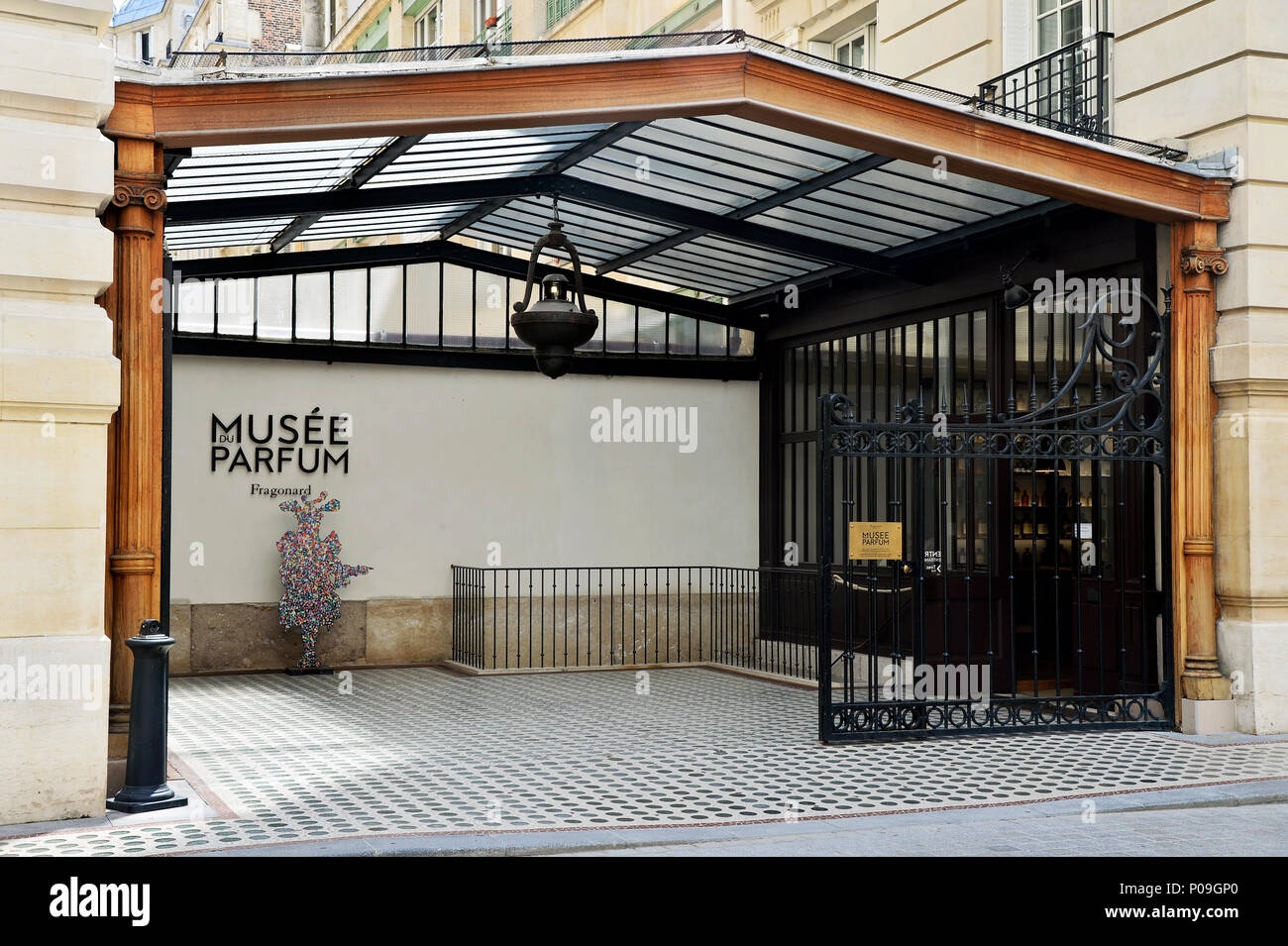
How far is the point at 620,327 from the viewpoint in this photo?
17672 mm

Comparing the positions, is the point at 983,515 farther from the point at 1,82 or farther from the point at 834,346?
the point at 1,82

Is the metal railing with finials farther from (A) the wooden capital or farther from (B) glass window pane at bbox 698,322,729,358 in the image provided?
(B) glass window pane at bbox 698,322,729,358

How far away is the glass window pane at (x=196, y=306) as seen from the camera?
51.1ft

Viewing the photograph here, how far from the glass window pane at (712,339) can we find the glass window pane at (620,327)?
0.93 meters

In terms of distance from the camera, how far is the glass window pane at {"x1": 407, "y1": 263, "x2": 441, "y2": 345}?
55.0ft

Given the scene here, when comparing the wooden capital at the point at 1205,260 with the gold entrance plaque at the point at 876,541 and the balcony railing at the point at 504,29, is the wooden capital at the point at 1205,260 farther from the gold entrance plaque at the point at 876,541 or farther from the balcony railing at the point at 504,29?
the balcony railing at the point at 504,29

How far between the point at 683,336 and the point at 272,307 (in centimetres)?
521

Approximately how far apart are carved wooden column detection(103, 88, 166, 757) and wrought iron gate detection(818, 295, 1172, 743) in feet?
15.7

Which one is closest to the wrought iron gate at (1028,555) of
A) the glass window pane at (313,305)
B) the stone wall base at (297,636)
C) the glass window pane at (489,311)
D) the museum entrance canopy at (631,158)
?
the museum entrance canopy at (631,158)

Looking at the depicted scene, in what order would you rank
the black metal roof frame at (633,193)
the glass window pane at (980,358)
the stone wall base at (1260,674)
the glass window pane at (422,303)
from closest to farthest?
the stone wall base at (1260,674)
the black metal roof frame at (633,193)
the glass window pane at (980,358)
the glass window pane at (422,303)

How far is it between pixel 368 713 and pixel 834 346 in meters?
7.10

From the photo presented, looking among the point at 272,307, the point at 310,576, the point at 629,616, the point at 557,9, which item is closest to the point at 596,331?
the point at 629,616

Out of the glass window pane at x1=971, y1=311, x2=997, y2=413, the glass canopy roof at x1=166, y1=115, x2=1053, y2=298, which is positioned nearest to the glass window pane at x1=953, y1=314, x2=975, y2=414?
the glass window pane at x1=971, y1=311, x2=997, y2=413

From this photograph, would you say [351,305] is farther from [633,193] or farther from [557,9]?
[557,9]
